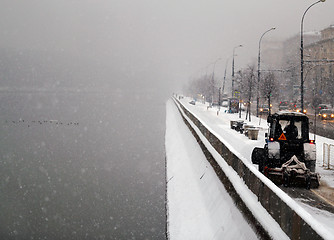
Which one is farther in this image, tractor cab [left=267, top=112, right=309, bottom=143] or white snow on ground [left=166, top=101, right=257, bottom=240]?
tractor cab [left=267, top=112, right=309, bottom=143]

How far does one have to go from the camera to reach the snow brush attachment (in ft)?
38.3

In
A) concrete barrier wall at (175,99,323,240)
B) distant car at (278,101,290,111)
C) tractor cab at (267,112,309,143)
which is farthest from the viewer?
distant car at (278,101,290,111)

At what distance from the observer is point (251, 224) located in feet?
23.8

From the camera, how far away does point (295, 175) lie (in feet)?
38.8

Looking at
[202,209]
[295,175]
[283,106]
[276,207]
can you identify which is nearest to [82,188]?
[202,209]

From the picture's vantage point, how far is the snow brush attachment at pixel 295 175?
11.7 metres

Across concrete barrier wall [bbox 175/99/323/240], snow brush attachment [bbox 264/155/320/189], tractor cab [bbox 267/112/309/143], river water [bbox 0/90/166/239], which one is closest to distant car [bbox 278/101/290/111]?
river water [bbox 0/90/166/239]

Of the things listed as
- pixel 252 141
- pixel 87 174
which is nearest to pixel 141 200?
pixel 87 174

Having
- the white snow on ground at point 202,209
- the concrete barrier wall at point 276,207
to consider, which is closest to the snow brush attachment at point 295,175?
the concrete barrier wall at point 276,207

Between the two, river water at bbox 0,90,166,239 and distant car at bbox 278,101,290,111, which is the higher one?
distant car at bbox 278,101,290,111

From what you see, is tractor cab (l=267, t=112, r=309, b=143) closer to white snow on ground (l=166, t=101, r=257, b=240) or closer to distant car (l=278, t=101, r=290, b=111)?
white snow on ground (l=166, t=101, r=257, b=240)

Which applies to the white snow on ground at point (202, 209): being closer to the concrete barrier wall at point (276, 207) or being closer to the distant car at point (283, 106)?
the concrete barrier wall at point (276, 207)

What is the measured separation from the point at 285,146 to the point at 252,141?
41.3ft

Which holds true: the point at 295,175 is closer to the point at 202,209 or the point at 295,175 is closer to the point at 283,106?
the point at 202,209
